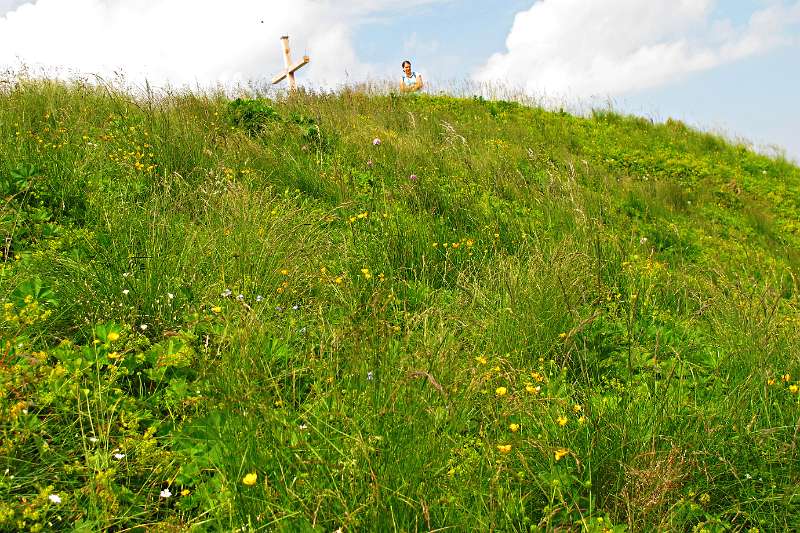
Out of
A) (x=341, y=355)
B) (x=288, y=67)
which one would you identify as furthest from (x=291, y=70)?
(x=341, y=355)

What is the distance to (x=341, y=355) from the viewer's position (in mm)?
2527

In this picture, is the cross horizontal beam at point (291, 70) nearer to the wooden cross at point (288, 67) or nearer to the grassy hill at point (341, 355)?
the wooden cross at point (288, 67)

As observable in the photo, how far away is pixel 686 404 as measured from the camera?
97.8 inches

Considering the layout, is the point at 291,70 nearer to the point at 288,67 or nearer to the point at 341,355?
the point at 288,67

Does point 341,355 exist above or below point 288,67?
below

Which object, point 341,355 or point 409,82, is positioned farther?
point 409,82

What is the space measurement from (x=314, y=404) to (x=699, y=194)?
9.51 meters

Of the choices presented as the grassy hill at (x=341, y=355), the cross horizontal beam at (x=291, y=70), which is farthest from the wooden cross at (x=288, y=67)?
the grassy hill at (x=341, y=355)

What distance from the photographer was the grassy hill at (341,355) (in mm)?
1899

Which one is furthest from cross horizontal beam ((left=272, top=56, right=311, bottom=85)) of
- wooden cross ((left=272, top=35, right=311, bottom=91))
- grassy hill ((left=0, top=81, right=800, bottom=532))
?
grassy hill ((left=0, top=81, right=800, bottom=532))

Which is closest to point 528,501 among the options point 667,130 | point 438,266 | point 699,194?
point 438,266

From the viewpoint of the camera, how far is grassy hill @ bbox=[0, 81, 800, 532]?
190cm

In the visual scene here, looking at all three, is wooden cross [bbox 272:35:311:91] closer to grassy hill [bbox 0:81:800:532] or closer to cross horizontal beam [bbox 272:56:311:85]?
cross horizontal beam [bbox 272:56:311:85]

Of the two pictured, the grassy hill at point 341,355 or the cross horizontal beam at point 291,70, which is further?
the cross horizontal beam at point 291,70
